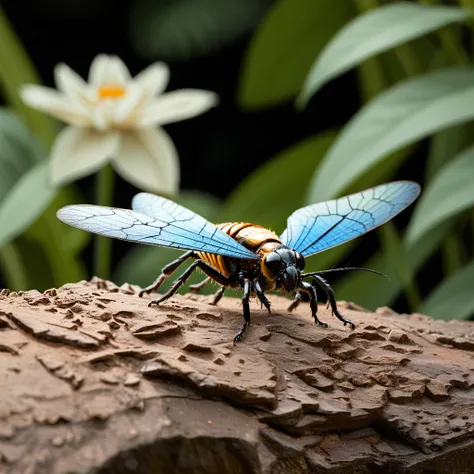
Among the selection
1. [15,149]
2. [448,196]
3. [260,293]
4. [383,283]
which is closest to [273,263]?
[260,293]

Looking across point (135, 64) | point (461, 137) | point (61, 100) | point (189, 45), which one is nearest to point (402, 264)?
point (461, 137)

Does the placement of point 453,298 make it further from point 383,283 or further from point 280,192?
point 280,192

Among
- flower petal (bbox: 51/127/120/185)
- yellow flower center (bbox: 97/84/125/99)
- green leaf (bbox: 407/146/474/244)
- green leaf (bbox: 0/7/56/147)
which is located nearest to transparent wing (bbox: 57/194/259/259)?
green leaf (bbox: 407/146/474/244)

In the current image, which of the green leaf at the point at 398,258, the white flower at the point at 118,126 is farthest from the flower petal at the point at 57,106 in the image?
the green leaf at the point at 398,258

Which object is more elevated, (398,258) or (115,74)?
(115,74)

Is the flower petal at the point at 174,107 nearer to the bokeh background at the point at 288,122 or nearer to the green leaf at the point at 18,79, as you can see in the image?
the bokeh background at the point at 288,122

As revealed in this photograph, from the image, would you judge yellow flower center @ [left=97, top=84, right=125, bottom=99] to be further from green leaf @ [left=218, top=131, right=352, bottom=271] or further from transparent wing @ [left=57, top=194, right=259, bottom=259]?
transparent wing @ [left=57, top=194, right=259, bottom=259]

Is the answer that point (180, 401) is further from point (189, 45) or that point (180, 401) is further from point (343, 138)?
point (189, 45)
